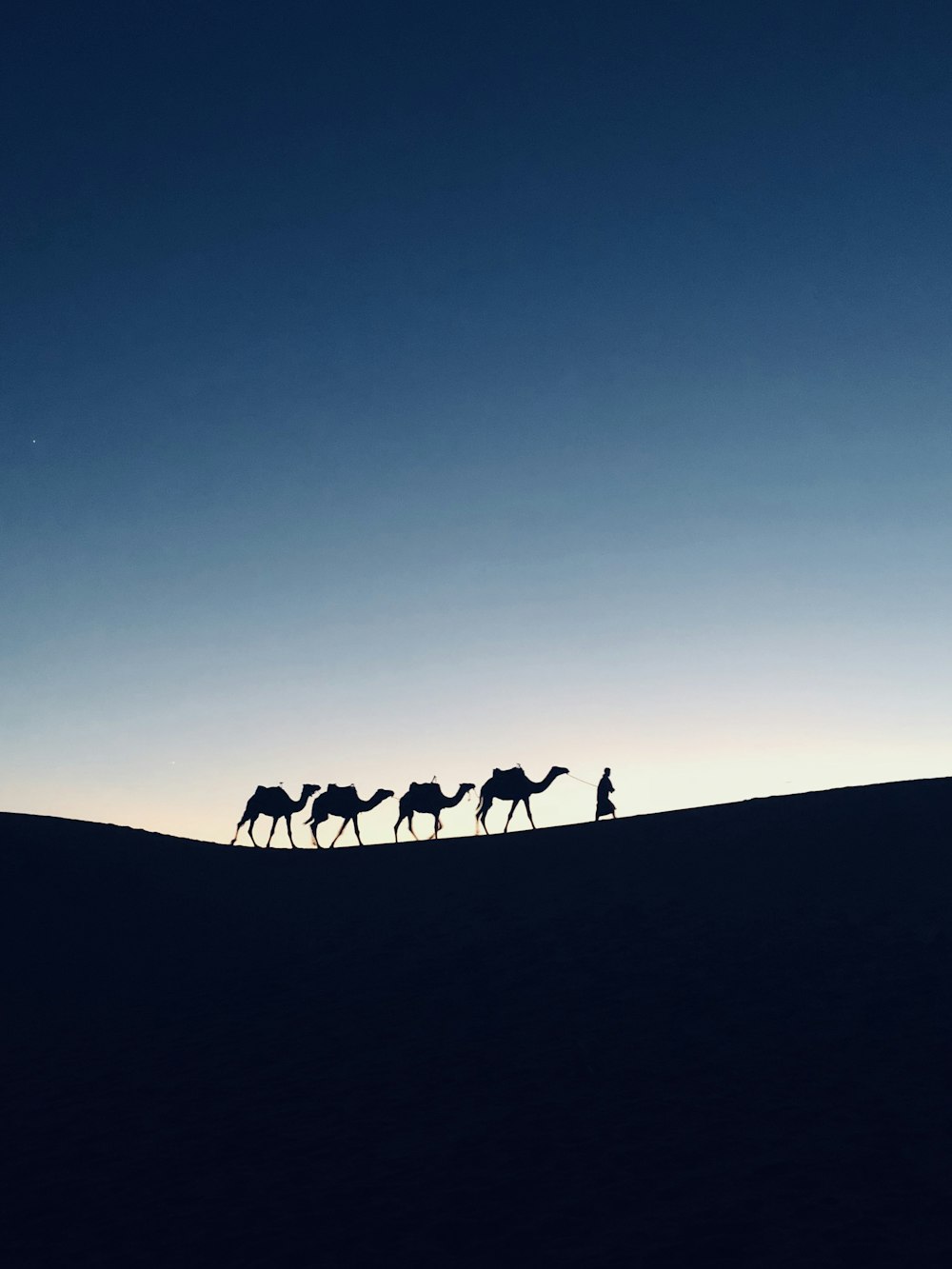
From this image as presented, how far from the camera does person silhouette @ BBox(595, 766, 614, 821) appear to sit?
22531mm

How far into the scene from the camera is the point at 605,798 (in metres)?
22.6

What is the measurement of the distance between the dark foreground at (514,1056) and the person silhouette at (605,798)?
2.93 m

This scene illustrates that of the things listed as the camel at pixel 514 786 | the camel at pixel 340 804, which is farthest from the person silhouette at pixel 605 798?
the camel at pixel 340 804

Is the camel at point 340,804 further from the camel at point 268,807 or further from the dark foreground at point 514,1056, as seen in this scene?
the dark foreground at point 514,1056

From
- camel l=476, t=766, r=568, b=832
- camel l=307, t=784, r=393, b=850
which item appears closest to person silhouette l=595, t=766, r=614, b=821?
camel l=476, t=766, r=568, b=832

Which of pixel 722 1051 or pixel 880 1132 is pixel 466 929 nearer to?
pixel 722 1051

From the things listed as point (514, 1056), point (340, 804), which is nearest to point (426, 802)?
point (340, 804)

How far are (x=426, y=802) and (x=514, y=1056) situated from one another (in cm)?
1434

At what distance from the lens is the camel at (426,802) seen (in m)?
24.7

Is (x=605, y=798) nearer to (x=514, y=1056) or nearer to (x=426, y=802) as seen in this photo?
(x=426, y=802)

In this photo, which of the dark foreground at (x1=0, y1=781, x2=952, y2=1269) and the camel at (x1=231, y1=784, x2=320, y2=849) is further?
the camel at (x1=231, y1=784, x2=320, y2=849)

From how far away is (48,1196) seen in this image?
8.40 metres

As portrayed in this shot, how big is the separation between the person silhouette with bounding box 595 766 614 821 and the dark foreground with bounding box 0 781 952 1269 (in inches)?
115

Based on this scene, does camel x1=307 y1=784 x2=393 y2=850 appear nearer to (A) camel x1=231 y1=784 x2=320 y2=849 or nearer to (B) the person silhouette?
(A) camel x1=231 y1=784 x2=320 y2=849
